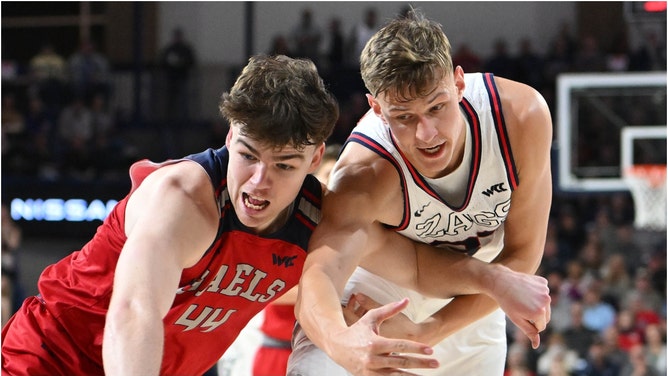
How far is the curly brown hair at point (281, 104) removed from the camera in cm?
319

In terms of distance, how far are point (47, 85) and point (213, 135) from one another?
9.57 ft

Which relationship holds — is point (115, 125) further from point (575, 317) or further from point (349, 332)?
point (349, 332)

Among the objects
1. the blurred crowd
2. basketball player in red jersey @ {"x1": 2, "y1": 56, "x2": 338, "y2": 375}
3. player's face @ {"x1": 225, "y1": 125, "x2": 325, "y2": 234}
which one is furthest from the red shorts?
the blurred crowd

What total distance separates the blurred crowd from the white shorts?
5781 mm

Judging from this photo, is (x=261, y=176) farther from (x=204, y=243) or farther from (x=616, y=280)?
(x=616, y=280)

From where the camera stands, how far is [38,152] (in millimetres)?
13766

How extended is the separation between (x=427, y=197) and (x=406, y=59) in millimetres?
644

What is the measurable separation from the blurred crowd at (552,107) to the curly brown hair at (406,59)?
23.2 ft

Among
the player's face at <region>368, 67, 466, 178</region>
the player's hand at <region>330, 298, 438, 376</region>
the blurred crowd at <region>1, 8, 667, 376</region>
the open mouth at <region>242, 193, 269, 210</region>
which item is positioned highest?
the player's face at <region>368, 67, 466, 178</region>

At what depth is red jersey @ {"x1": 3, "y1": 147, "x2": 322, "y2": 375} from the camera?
3.40 metres

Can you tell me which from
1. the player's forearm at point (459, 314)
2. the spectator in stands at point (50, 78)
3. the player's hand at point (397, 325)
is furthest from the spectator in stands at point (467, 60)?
the player's hand at point (397, 325)

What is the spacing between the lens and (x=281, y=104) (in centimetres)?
327

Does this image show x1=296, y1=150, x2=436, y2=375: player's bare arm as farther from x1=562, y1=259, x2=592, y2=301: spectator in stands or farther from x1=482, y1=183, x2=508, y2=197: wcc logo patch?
x1=562, y1=259, x2=592, y2=301: spectator in stands

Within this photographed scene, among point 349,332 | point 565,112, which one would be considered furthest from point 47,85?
point 349,332
